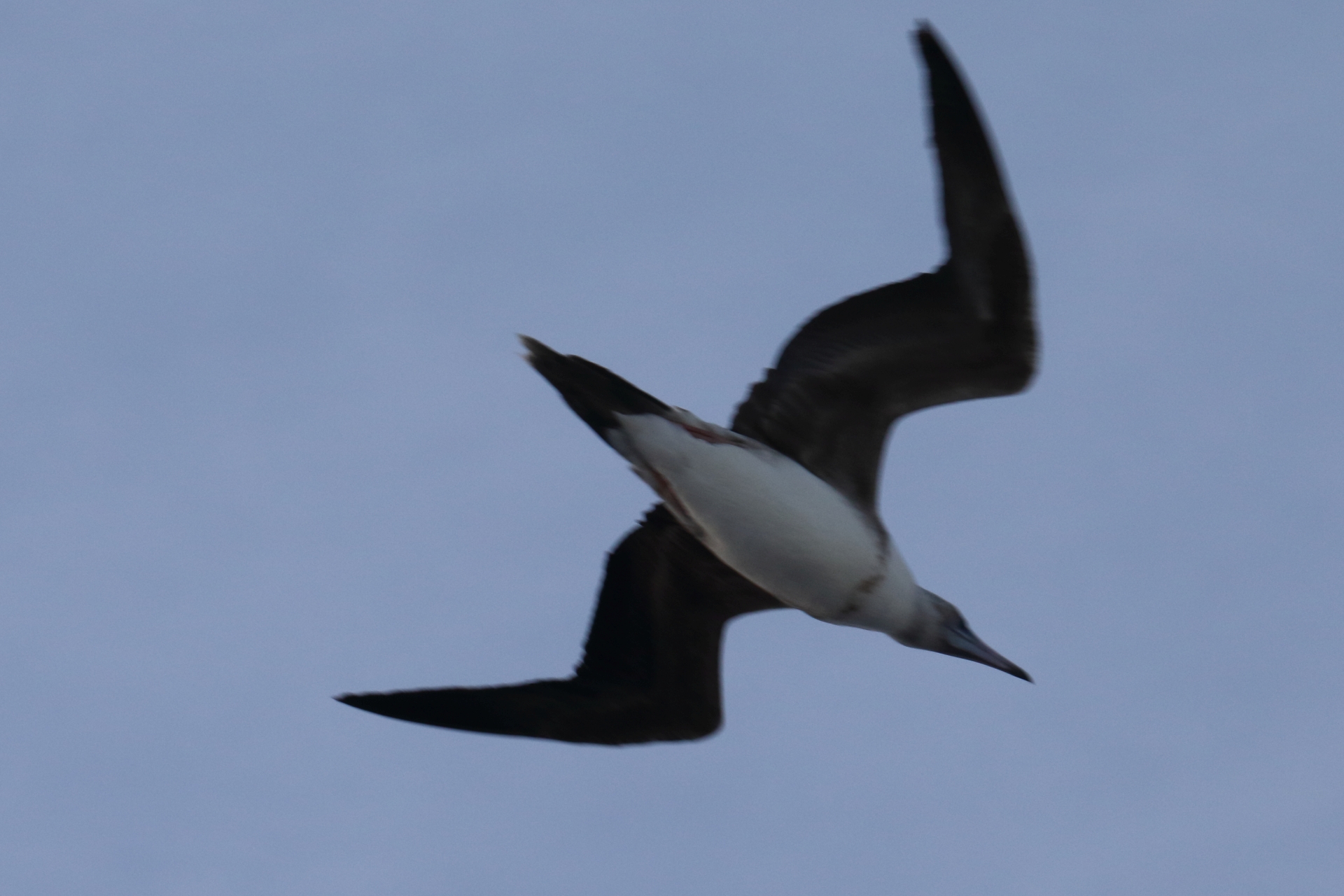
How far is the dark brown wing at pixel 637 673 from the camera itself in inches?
425

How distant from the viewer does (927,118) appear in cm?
943

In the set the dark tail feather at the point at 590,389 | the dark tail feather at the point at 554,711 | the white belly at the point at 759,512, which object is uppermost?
the dark tail feather at the point at 590,389

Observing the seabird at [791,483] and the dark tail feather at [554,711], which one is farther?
the dark tail feather at [554,711]

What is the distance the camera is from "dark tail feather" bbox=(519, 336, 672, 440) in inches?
380

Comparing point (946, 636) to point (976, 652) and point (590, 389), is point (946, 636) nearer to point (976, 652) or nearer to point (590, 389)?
point (976, 652)

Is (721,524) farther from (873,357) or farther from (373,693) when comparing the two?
(373,693)

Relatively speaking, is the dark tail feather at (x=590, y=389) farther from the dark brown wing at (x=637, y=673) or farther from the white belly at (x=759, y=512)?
the dark brown wing at (x=637, y=673)

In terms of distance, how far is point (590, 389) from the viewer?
9.75 metres

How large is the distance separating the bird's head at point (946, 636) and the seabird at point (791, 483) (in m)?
0.01

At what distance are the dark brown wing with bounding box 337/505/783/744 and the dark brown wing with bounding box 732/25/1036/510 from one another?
1.00 m

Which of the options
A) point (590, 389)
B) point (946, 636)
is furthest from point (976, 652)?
point (590, 389)

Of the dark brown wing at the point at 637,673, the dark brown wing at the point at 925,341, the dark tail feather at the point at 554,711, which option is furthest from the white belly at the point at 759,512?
the dark tail feather at the point at 554,711

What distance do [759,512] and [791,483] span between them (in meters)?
0.28

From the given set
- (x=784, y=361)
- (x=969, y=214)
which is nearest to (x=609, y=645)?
(x=784, y=361)
